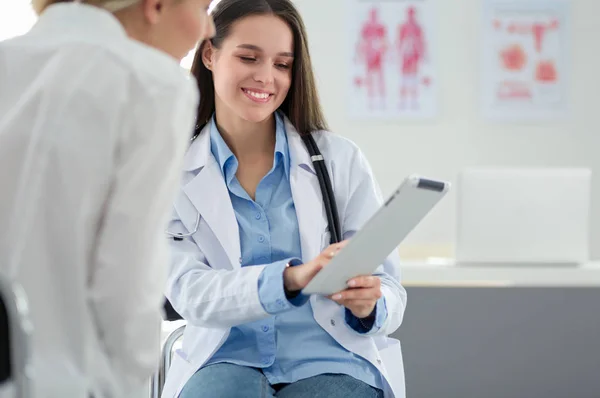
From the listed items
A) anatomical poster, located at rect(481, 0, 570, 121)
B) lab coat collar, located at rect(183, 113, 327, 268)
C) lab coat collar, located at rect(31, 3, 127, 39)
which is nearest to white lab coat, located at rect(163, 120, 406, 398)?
lab coat collar, located at rect(183, 113, 327, 268)

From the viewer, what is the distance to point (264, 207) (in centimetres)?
174

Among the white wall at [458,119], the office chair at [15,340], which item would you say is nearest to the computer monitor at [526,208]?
the office chair at [15,340]

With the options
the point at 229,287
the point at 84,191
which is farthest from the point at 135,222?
the point at 229,287

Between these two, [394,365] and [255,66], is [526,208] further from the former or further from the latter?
[255,66]

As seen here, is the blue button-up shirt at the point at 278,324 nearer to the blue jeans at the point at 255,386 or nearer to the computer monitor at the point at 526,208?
the blue jeans at the point at 255,386

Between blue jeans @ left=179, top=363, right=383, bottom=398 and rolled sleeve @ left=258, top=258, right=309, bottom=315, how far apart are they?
5.4 inches

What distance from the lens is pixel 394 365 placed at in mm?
1762

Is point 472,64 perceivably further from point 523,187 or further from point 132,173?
point 132,173

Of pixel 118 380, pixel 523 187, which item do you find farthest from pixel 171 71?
pixel 523 187

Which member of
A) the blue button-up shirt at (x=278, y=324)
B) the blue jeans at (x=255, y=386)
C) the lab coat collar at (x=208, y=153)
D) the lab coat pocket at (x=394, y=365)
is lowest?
the lab coat pocket at (x=394, y=365)

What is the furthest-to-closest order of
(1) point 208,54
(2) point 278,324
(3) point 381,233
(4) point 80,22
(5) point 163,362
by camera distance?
(5) point 163,362 < (1) point 208,54 < (2) point 278,324 < (3) point 381,233 < (4) point 80,22

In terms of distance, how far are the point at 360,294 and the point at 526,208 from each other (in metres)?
1.26

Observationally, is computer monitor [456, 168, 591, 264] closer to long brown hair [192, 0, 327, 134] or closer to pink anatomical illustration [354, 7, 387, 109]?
long brown hair [192, 0, 327, 134]

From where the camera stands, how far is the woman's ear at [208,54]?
74.0 inches
